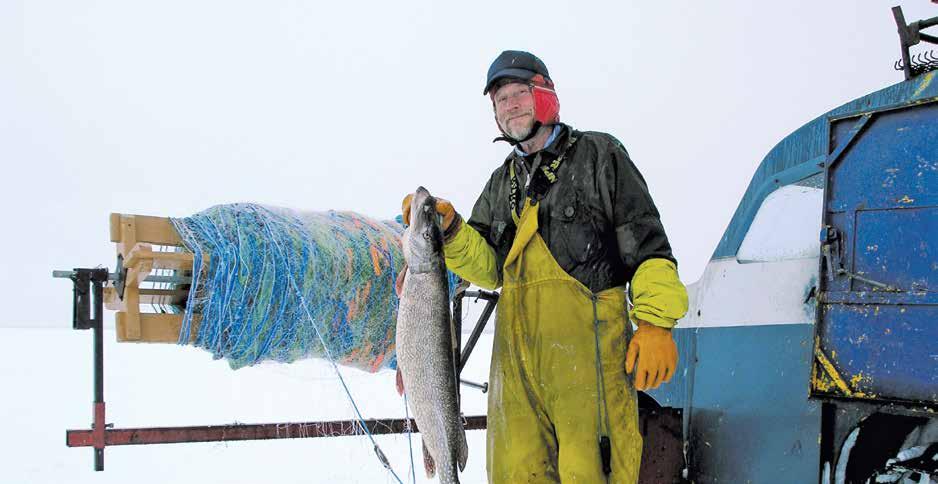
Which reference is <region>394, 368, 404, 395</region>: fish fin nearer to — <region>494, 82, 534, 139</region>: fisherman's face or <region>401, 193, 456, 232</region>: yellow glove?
<region>401, 193, 456, 232</region>: yellow glove

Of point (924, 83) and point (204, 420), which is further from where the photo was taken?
point (204, 420)

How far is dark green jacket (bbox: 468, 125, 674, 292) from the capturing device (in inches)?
126

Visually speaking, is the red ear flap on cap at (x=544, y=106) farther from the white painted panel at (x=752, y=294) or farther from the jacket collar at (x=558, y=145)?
the white painted panel at (x=752, y=294)

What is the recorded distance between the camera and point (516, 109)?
136 inches

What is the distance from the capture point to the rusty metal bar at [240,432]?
4.46 metres

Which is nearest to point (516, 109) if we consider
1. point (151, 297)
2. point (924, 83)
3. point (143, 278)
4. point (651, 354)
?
point (651, 354)

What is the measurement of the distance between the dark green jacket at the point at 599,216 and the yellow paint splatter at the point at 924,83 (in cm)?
117

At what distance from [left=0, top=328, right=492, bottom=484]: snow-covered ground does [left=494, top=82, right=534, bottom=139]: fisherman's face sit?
249 centimetres

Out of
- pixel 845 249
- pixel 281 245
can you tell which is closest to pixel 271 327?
pixel 281 245

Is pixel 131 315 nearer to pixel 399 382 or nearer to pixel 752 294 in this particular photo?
pixel 399 382

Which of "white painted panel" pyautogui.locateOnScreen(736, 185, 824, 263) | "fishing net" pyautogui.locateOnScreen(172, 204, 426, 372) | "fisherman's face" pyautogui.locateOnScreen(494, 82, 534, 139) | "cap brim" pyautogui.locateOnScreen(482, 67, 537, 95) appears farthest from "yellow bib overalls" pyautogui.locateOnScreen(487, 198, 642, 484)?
"fishing net" pyautogui.locateOnScreen(172, 204, 426, 372)

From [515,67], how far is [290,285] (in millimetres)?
2004

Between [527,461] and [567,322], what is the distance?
61 centimetres

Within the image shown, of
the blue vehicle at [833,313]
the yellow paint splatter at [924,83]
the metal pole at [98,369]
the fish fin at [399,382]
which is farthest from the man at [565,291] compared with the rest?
the metal pole at [98,369]
